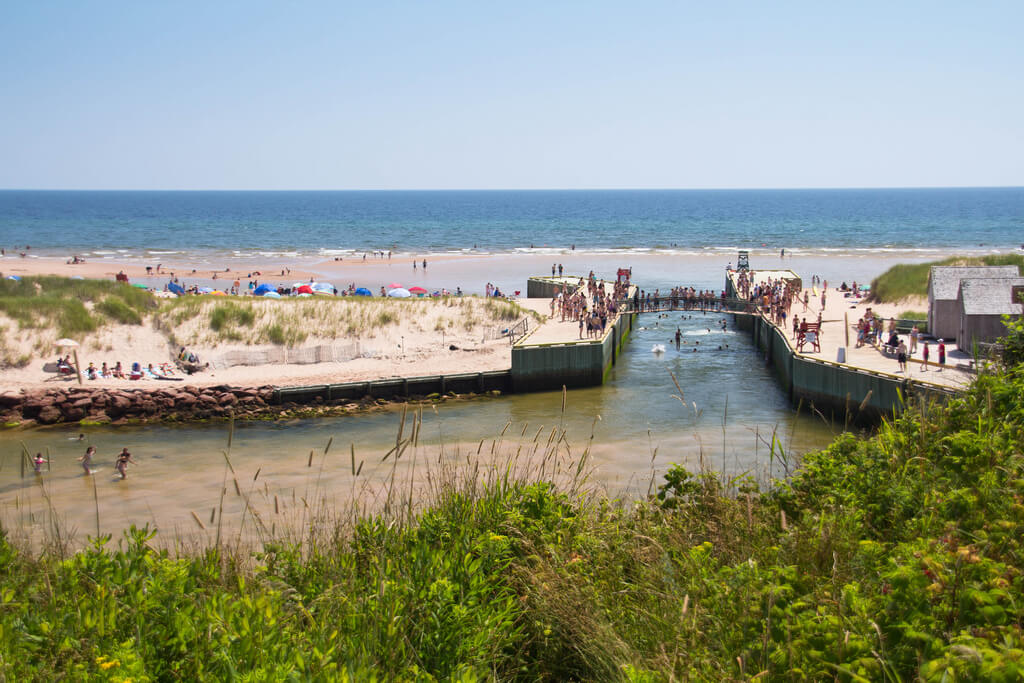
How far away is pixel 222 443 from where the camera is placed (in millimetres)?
26953

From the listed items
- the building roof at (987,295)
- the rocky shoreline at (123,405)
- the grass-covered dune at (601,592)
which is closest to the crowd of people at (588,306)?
the building roof at (987,295)

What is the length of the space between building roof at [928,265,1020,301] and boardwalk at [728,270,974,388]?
2038 mm

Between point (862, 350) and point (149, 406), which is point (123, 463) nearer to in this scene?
point (149, 406)

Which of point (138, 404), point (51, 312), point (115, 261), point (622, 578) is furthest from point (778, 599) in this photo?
point (115, 261)

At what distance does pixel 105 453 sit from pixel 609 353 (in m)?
22.5

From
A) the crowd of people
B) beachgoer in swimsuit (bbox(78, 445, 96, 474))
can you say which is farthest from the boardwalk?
beachgoer in swimsuit (bbox(78, 445, 96, 474))

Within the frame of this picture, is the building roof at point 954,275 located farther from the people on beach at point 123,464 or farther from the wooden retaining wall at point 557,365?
the people on beach at point 123,464

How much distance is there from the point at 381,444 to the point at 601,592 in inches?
798

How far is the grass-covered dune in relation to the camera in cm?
505

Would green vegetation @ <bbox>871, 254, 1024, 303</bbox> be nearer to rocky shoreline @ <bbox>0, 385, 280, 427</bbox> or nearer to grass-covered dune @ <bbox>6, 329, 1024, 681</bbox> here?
rocky shoreline @ <bbox>0, 385, 280, 427</bbox>

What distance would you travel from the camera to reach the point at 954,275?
113 ft

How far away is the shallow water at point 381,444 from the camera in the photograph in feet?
65.7

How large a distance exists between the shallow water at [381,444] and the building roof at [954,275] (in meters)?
7.63

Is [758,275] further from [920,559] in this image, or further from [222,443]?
[920,559]
